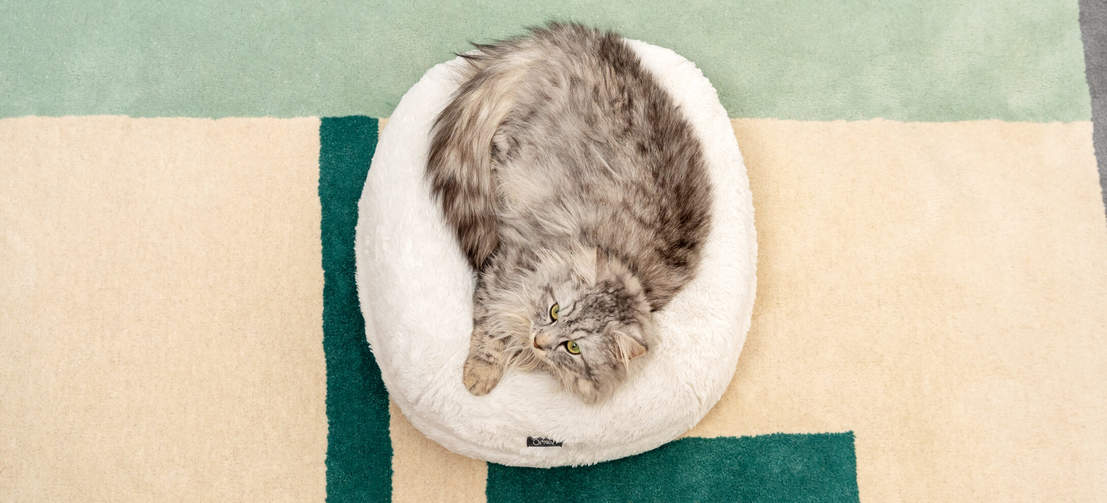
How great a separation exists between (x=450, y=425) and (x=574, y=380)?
0.32m

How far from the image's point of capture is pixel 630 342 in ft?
4.57

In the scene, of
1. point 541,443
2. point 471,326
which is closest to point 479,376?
point 471,326

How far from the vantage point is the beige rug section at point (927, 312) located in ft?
6.13

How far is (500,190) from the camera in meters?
1.60

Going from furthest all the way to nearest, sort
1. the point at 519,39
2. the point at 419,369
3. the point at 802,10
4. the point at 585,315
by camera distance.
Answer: the point at 802,10, the point at 519,39, the point at 419,369, the point at 585,315

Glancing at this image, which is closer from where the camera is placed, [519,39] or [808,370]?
[519,39]

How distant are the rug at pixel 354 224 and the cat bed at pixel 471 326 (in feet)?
0.58

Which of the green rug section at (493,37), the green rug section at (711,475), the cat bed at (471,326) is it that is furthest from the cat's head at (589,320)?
the green rug section at (493,37)

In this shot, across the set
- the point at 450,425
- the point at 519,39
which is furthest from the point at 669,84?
the point at 450,425

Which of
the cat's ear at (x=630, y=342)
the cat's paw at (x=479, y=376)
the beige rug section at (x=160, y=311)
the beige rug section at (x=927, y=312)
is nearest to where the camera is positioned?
the cat's ear at (x=630, y=342)

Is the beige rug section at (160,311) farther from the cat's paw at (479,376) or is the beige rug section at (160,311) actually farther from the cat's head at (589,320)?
the cat's head at (589,320)

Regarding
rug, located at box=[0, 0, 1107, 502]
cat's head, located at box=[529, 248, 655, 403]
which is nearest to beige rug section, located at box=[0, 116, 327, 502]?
rug, located at box=[0, 0, 1107, 502]

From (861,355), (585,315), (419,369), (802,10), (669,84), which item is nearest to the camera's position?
(585,315)

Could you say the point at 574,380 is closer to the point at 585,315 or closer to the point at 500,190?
the point at 585,315
